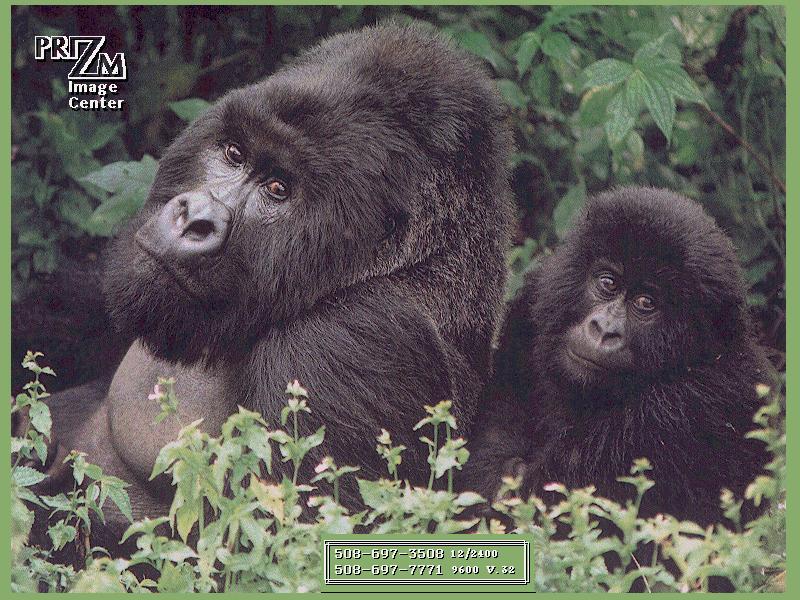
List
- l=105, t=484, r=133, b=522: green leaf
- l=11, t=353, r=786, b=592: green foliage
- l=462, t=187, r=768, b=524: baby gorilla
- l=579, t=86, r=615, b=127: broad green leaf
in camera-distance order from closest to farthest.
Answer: l=11, t=353, r=786, b=592: green foliage → l=105, t=484, r=133, b=522: green leaf → l=462, t=187, r=768, b=524: baby gorilla → l=579, t=86, r=615, b=127: broad green leaf

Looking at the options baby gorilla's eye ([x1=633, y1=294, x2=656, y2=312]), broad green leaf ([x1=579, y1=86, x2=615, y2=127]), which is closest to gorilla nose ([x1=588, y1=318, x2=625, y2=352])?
baby gorilla's eye ([x1=633, y1=294, x2=656, y2=312])

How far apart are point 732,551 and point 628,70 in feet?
6.47

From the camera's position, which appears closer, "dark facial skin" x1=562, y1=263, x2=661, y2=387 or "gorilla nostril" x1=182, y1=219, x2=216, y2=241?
"gorilla nostril" x1=182, y1=219, x2=216, y2=241

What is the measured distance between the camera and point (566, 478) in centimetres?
336

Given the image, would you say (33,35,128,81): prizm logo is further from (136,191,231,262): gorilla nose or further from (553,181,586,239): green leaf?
(553,181,586,239): green leaf

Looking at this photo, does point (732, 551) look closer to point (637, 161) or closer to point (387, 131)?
point (387, 131)

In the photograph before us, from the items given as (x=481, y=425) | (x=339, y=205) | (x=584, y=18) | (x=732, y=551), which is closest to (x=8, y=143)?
(x=339, y=205)

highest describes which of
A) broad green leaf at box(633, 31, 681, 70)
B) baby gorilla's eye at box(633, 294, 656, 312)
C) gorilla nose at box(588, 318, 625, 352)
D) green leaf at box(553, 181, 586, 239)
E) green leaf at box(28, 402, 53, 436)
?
broad green leaf at box(633, 31, 681, 70)

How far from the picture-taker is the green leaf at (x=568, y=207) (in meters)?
4.56

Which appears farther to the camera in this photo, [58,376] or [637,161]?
[637,161]

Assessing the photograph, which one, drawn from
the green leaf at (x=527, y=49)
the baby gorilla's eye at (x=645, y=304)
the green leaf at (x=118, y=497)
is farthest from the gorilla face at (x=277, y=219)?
the green leaf at (x=527, y=49)

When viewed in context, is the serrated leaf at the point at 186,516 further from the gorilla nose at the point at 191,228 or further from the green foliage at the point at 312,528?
the gorilla nose at the point at 191,228

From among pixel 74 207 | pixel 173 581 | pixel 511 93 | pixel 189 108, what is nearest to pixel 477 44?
pixel 511 93

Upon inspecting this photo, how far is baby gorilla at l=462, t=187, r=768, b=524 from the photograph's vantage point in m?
3.32
